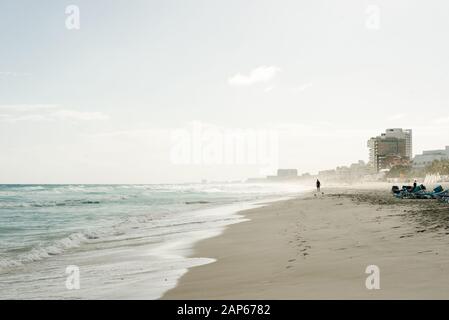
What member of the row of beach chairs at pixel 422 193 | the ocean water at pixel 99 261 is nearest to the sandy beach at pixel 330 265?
the ocean water at pixel 99 261

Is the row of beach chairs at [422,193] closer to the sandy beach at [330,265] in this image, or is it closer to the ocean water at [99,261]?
the sandy beach at [330,265]

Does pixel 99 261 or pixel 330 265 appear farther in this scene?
pixel 99 261

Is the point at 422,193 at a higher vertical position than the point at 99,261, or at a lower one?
higher

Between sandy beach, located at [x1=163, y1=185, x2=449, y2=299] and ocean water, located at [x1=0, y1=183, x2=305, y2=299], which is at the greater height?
sandy beach, located at [x1=163, y1=185, x2=449, y2=299]

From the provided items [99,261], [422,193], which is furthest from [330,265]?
[422,193]

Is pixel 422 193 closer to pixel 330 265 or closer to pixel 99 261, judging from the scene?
pixel 330 265

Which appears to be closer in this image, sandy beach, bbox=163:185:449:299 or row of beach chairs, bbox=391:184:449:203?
sandy beach, bbox=163:185:449:299

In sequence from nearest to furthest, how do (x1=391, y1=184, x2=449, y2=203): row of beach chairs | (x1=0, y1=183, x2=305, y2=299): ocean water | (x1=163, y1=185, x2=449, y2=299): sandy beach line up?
(x1=163, y1=185, x2=449, y2=299): sandy beach → (x1=0, y1=183, x2=305, y2=299): ocean water → (x1=391, y1=184, x2=449, y2=203): row of beach chairs

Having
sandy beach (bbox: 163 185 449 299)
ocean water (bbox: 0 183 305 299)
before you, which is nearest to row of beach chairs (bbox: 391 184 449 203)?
sandy beach (bbox: 163 185 449 299)

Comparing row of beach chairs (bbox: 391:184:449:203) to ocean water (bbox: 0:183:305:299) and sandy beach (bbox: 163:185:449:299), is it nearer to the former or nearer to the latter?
sandy beach (bbox: 163:185:449:299)

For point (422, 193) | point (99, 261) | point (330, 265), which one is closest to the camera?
point (330, 265)

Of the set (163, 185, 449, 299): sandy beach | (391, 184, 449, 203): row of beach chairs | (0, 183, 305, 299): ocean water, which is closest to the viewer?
(163, 185, 449, 299): sandy beach
